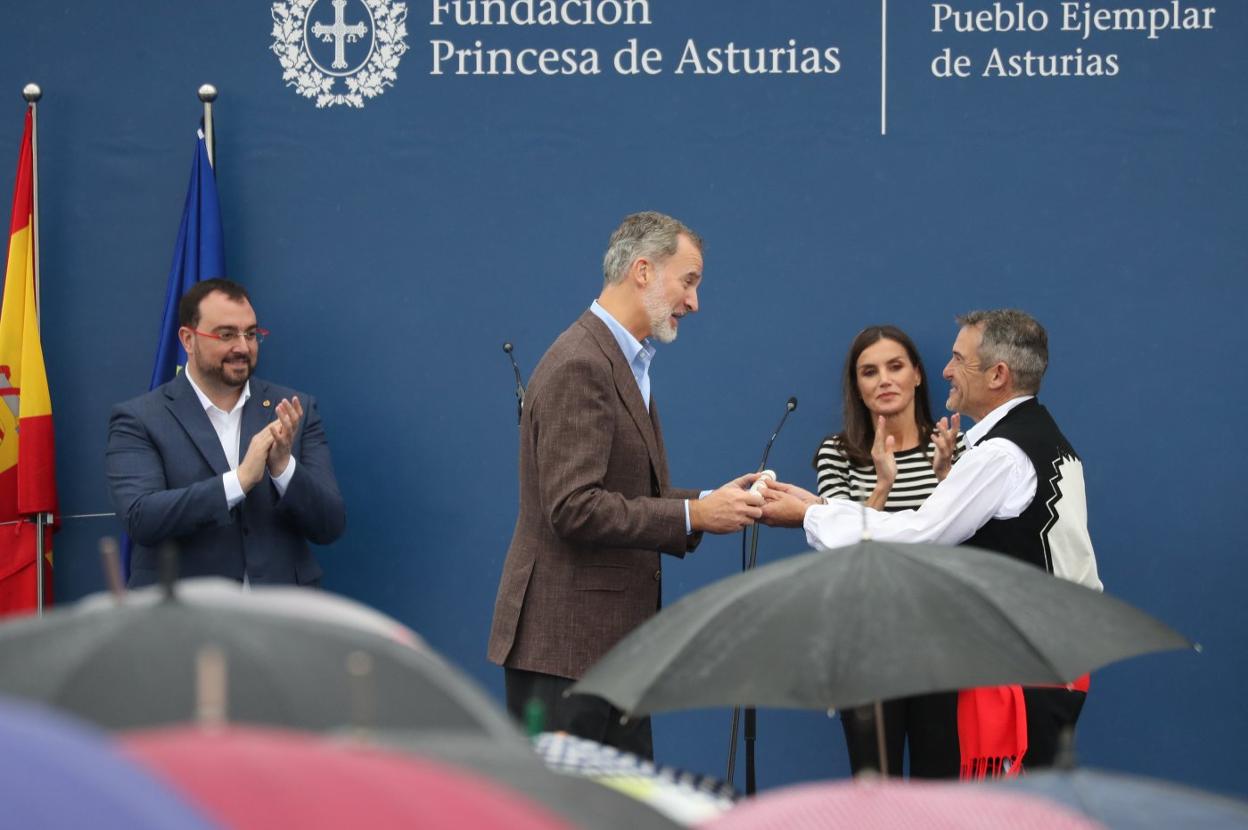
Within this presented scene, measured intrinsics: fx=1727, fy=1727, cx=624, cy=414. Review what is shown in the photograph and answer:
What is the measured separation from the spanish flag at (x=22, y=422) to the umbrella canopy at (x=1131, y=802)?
424cm

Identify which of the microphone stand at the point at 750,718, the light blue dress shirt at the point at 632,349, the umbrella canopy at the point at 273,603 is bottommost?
the microphone stand at the point at 750,718

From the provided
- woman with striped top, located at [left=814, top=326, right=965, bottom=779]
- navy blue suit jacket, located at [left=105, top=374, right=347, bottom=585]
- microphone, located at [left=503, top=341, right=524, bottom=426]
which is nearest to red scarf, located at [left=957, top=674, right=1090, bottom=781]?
woman with striped top, located at [left=814, top=326, right=965, bottom=779]

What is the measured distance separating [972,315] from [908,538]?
946 millimetres

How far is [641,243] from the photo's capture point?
4.34 m

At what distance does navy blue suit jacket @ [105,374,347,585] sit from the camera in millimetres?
4887

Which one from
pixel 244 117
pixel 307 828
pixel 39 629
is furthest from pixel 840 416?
pixel 307 828

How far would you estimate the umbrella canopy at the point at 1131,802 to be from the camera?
1629 mm

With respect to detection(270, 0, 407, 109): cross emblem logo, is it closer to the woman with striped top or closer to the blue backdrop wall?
the blue backdrop wall

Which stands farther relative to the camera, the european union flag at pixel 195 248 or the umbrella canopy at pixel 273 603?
the european union flag at pixel 195 248

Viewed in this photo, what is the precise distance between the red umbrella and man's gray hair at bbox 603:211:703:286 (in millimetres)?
3093

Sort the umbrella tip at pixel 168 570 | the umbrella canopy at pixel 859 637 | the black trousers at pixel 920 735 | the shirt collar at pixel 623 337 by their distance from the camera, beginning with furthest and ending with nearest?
the black trousers at pixel 920 735, the shirt collar at pixel 623 337, the umbrella canopy at pixel 859 637, the umbrella tip at pixel 168 570

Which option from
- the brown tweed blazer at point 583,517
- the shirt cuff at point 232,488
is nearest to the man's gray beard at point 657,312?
the brown tweed blazer at point 583,517

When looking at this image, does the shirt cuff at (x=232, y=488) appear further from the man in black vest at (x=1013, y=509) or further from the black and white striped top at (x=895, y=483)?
the black and white striped top at (x=895, y=483)

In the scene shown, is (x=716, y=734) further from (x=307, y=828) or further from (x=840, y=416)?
(x=307, y=828)
